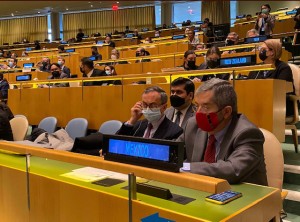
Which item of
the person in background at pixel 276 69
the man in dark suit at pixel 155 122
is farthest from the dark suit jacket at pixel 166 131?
the person in background at pixel 276 69

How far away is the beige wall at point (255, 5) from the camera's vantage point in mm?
15184

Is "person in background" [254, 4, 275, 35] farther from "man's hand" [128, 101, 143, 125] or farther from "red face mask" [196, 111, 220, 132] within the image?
"red face mask" [196, 111, 220, 132]

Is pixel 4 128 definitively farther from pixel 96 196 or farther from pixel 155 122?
pixel 96 196

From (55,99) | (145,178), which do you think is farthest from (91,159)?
(55,99)

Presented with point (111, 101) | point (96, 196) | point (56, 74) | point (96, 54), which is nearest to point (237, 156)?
point (96, 196)

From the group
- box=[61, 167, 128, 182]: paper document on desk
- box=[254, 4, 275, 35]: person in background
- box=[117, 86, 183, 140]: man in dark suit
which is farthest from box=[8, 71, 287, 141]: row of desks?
box=[254, 4, 275, 35]: person in background

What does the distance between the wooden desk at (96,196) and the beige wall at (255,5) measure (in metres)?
15.5

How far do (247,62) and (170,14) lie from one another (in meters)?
14.3

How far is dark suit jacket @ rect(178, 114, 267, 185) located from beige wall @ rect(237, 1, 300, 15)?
15264mm

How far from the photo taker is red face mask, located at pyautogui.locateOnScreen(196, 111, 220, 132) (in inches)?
64.7

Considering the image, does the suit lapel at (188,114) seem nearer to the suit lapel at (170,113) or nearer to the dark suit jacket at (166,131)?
the suit lapel at (170,113)

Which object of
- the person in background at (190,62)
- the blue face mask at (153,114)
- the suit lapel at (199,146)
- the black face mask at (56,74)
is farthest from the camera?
the black face mask at (56,74)

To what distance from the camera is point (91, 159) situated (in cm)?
142

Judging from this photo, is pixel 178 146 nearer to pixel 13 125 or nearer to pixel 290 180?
pixel 290 180
